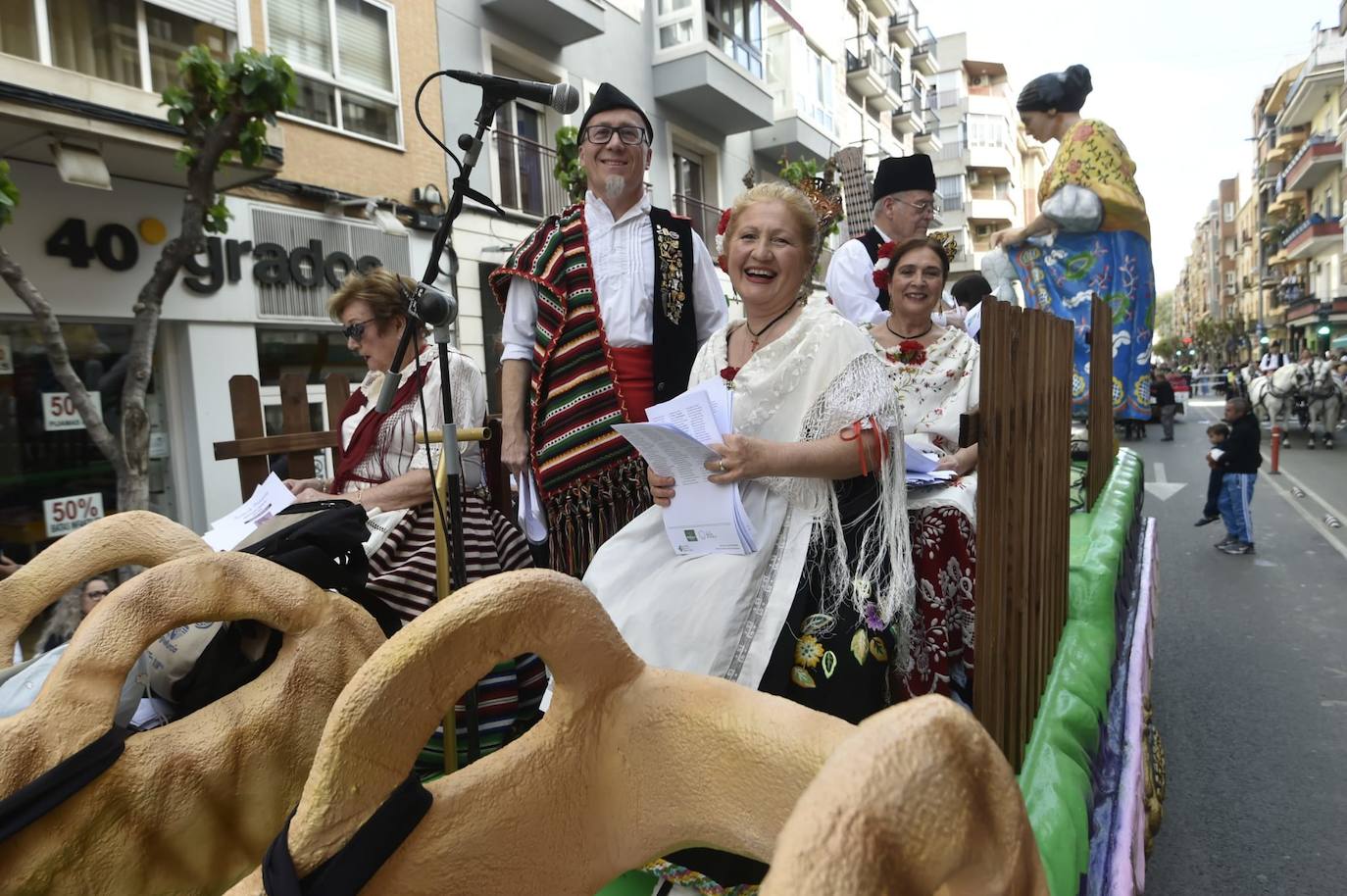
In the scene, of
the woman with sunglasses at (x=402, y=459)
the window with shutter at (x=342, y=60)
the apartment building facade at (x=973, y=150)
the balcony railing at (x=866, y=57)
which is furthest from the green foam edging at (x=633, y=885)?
the apartment building facade at (x=973, y=150)

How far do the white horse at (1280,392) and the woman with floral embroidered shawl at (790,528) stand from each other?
15530 millimetres

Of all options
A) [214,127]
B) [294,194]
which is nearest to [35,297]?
[214,127]

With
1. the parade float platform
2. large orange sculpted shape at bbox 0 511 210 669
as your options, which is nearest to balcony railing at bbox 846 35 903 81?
the parade float platform

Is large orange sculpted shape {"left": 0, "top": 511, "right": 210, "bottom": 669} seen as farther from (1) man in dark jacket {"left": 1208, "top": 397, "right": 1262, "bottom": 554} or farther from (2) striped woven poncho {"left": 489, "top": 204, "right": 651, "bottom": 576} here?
(1) man in dark jacket {"left": 1208, "top": 397, "right": 1262, "bottom": 554}

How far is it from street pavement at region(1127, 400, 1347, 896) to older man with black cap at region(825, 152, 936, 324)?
232 centimetres

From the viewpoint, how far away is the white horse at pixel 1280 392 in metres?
14.6

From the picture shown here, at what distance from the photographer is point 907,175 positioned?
368 centimetres

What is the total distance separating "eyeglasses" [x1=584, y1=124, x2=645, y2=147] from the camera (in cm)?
241

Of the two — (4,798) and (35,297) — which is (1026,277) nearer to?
(4,798)

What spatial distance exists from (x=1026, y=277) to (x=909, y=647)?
10.3 ft

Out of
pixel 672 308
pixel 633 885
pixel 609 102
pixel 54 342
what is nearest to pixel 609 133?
pixel 609 102

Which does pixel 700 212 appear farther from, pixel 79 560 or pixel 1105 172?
pixel 79 560

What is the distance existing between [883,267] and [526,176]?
8.09 meters

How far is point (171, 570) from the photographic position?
1411 mm
